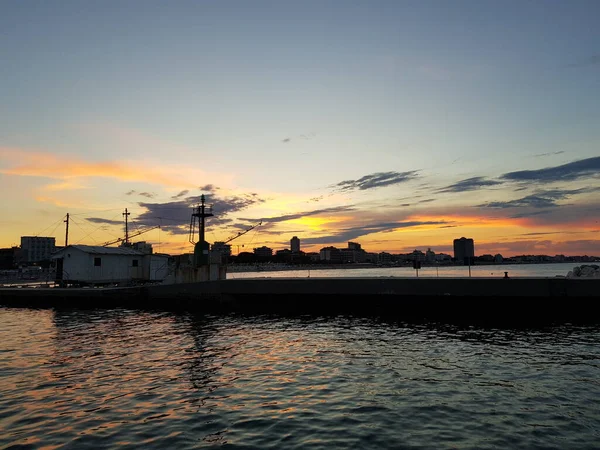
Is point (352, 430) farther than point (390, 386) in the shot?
No

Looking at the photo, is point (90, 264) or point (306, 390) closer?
point (306, 390)

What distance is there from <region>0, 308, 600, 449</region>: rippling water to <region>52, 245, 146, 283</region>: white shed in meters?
30.1

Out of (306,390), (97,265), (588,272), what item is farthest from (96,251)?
(588,272)

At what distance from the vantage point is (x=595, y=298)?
35750 millimetres

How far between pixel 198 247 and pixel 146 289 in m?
8.31

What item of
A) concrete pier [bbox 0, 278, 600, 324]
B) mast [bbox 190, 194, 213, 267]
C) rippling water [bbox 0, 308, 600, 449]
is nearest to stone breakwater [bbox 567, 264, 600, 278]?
concrete pier [bbox 0, 278, 600, 324]

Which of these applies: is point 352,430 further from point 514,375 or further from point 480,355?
point 480,355

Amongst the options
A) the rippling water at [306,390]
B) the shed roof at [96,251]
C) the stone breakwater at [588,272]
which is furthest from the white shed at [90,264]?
the stone breakwater at [588,272]

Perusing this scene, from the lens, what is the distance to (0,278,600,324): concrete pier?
3656 centimetres

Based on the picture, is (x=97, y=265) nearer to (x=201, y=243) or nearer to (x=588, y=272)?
(x=201, y=243)

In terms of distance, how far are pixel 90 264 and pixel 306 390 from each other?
52.1 m

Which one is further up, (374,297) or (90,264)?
(90,264)

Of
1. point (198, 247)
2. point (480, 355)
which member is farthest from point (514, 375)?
point (198, 247)

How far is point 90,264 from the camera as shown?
5819 cm
